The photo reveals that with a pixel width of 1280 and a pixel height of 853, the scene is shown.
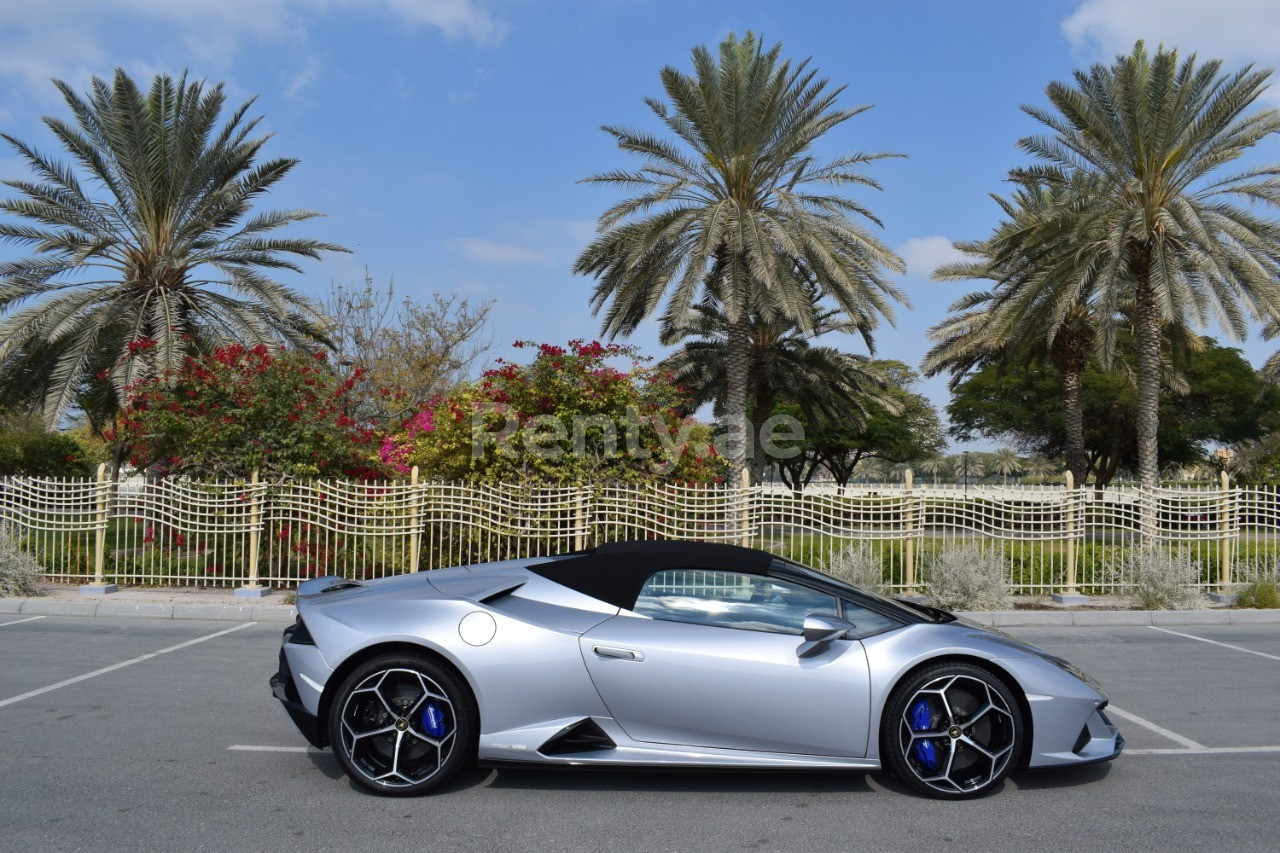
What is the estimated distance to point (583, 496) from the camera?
43.1 feet

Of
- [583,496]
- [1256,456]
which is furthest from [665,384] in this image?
[1256,456]

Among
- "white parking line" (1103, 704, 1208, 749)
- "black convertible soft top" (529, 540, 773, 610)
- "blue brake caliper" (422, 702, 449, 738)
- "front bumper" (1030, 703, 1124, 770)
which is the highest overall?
"black convertible soft top" (529, 540, 773, 610)

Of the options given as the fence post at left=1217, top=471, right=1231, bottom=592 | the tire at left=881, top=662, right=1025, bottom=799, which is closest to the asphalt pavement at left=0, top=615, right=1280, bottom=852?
the tire at left=881, top=662, right=1025, bottom=799

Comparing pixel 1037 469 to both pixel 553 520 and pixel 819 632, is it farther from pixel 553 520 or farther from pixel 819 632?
pixel 819 632

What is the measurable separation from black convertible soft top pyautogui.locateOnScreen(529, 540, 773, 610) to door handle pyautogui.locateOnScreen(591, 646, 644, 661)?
10.2 inches

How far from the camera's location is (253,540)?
512 inches

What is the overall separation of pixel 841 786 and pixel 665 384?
10975 mm

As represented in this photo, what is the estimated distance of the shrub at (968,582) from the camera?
39.3 feet

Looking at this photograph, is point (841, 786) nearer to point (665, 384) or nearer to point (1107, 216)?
point (665, 384)

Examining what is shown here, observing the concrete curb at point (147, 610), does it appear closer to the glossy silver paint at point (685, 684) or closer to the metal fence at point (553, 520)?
the metal fence at point (553, 520)

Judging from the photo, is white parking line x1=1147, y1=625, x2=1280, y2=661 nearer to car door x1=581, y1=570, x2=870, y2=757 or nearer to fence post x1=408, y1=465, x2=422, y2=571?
car door x1=581, y1=570, x2=870, y2=757

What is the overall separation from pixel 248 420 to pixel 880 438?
39.3m

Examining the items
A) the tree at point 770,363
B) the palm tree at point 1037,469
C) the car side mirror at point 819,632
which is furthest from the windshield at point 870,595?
the palm tree at point 1037,469

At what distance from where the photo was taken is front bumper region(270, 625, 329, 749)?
4785mm
